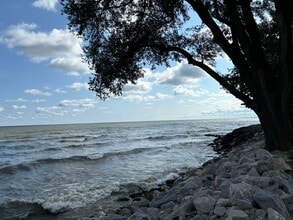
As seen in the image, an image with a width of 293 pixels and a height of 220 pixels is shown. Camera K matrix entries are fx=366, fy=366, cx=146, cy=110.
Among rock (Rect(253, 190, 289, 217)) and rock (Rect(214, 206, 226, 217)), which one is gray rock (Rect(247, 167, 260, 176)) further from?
rock (Rect(214, 206, 226, 217))

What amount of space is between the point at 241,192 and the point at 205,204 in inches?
26.6

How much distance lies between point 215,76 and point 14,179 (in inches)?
479

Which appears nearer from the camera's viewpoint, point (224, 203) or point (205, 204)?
point (224, 203)

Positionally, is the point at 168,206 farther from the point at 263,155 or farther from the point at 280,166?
the point at 263,155

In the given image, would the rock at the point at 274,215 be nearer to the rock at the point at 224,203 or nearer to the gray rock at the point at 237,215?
the gray rock at the point at 237,215

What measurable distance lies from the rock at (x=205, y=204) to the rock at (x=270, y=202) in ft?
2.69

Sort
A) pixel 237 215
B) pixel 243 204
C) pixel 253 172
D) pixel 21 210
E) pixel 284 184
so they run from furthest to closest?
pixel 21 210 < pixel 253 172 < pixel 284 184 < pixel 243 204 < pixel 237 215

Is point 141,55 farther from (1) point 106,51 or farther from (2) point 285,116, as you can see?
(2) point 285,116

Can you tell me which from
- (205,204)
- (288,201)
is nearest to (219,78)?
(205,204)

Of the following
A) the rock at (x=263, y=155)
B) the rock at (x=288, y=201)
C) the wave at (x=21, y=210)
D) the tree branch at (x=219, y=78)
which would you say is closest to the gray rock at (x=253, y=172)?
the rock at (x=263, y=155)

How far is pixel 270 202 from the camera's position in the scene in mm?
5457

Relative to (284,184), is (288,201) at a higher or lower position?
lower

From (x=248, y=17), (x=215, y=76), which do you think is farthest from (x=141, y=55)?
(x=248, y=17)

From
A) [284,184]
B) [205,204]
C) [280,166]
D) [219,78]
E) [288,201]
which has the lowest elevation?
[205,204]
